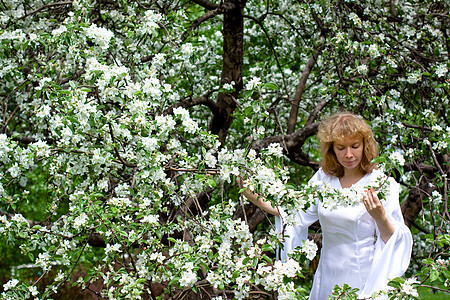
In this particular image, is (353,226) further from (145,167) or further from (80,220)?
(80,220)

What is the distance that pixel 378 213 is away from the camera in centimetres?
252

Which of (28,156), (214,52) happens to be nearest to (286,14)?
(214,52)

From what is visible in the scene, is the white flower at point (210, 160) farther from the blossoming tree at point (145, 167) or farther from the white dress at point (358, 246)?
the white dress at point (358, 246)

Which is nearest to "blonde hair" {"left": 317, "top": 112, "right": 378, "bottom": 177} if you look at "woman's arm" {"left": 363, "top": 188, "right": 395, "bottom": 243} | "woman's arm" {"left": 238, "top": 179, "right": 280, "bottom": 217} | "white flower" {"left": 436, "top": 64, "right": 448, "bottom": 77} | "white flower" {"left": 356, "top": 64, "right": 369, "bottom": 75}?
"woman's arm" {"left": 363, "top": 188, "right": 395, "bottom": 243}

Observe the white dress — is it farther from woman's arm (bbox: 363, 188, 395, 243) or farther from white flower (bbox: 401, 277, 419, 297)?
white flower (bbox: 401, 277, 419, 297)

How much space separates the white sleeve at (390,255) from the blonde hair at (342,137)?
0.23 metres

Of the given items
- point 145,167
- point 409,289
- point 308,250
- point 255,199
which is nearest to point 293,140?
point 255,199

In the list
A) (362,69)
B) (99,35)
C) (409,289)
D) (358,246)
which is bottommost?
(409,289)

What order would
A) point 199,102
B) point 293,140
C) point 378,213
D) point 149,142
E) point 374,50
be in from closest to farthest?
point 149,142, point 378,213, point 374,50, point 199,102, point 293,140

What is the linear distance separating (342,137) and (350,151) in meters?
0.09

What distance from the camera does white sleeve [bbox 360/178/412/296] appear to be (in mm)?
2697

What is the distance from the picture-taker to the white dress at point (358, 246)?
2.71m

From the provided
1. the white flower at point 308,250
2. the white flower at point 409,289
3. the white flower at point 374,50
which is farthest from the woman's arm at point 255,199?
the white flower at point 374,50

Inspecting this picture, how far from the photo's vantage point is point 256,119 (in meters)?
2.66
